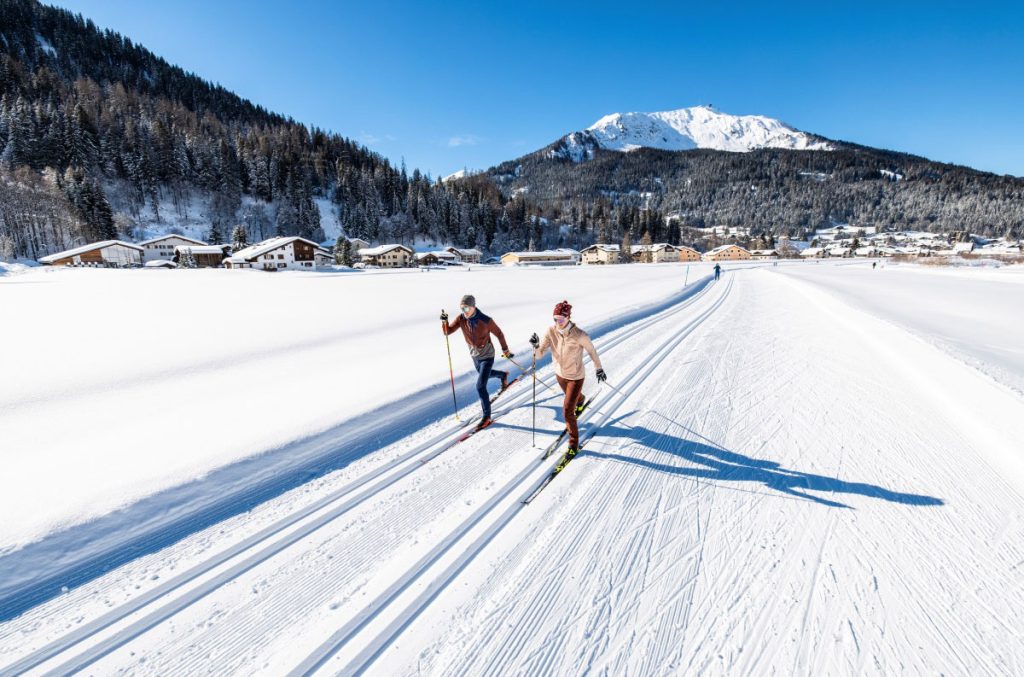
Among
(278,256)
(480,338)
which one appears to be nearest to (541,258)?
(278,256)

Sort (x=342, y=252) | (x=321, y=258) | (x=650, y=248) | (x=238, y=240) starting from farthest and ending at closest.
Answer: (x=650, y=248), (x=238, y=240), (x=321, y=258), (x=342, y=252)

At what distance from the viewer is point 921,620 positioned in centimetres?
259

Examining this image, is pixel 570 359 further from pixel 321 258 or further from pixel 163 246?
pixel 163 246

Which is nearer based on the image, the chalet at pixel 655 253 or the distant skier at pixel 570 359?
the distant skier at pixel 570 359

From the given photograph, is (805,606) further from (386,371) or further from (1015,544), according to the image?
(386,371)

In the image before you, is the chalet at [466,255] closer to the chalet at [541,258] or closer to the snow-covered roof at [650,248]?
the chalet at [541,258]

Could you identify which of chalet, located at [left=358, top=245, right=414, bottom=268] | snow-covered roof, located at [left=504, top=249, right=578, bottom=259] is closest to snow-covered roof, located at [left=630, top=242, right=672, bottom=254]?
snow-covered roof, located at [left=504, top=249, right=578, bottom=259]

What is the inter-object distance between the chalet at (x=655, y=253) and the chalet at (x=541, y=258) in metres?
16.0

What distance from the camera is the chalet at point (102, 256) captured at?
151 ft

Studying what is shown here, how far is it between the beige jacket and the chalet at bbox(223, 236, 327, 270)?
58268mm

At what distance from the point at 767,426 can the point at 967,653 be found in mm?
3209

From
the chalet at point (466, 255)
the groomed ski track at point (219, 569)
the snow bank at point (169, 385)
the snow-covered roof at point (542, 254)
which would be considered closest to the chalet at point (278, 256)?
the chalet at point (466, 255)

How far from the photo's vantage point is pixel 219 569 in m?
3.07

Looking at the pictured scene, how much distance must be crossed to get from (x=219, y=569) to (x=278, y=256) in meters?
59.8
